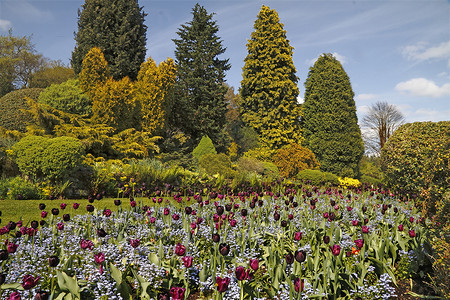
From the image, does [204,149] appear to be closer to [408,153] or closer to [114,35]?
[114,35]

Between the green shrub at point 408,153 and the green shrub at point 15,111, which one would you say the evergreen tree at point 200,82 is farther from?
the green shrub at point 408,153

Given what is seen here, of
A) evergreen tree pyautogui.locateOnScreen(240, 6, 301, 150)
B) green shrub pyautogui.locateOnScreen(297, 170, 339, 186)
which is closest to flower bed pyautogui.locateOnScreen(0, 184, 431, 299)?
green shrub pyautogui.locateOnScreen(297, 170, 339, 186)

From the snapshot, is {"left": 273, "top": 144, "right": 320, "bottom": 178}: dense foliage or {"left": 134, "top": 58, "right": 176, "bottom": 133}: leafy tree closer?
{"left": 134, "top": 58, "right": 176, "bottom": 133}: leafy tree

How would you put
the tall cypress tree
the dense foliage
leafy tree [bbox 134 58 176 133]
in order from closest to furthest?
leafy tree [bbox 134 58 176 133]
the dense foliage
the tall cypress tree

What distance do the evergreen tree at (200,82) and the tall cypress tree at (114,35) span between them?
2544 millimetres

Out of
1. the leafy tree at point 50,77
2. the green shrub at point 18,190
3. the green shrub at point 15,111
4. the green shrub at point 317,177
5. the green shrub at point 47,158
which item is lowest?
the green shrub at point 317,177

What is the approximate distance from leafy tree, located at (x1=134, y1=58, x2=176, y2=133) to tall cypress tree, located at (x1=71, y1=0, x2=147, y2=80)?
3.11m

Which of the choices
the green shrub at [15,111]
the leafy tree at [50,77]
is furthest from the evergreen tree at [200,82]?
the leafy tree at [50,77]

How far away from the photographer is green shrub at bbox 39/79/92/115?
42.3 feet

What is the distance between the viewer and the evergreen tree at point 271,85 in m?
17.1

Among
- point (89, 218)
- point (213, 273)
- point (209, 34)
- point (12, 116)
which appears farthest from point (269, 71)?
point (213, 273)

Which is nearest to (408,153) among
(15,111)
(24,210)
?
(24,210)

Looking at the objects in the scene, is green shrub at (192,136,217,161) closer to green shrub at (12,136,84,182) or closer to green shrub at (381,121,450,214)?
green shrub at (12,136,84,182)

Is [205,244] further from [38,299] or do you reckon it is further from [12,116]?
[12,116]
